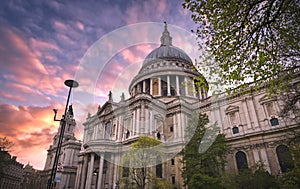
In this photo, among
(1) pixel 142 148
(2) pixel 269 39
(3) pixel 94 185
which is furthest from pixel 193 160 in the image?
(3) pixel 94 185

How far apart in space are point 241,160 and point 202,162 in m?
11.4

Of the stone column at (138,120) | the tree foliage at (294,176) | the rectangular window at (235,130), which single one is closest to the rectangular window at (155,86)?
the stone column at (138,120)

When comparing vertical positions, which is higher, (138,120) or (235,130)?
(138,120)

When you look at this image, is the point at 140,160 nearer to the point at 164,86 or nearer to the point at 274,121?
the point at 274,121

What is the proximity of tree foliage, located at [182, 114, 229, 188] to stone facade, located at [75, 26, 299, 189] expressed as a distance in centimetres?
185

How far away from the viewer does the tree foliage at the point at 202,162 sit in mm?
17438

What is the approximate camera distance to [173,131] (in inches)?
1346

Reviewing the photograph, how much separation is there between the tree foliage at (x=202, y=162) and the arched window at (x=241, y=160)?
9.06 metres

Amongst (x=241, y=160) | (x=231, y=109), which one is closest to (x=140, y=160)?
(x=241, y=160)

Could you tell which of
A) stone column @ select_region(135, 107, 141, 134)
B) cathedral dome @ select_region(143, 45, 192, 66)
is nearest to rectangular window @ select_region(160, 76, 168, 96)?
cathedral dome @ select_region(143, 45, 192, 66)

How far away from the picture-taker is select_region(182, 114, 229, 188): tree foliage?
1744 cm

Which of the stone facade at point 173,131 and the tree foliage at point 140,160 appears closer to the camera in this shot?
the tree foliage at point 140,160

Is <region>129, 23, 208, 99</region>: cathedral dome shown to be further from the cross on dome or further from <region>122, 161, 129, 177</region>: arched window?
<region>122, 161, 129, 177</region>: arched window

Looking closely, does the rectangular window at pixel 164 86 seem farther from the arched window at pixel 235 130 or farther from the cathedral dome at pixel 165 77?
the arched window at pixel 235 130
